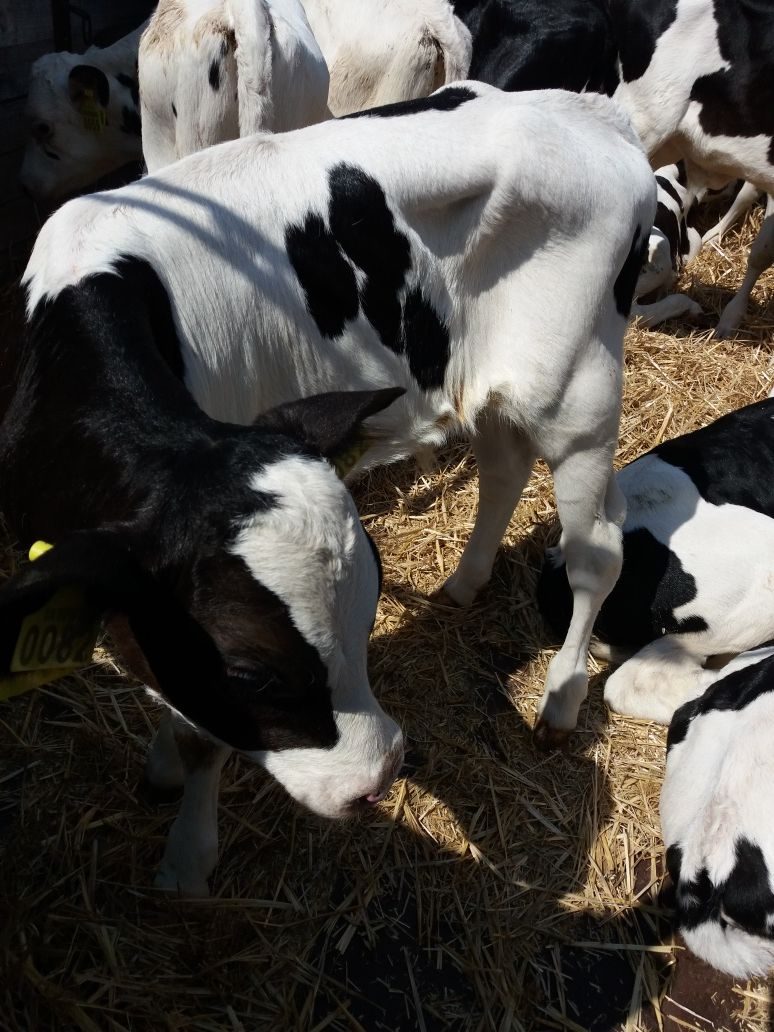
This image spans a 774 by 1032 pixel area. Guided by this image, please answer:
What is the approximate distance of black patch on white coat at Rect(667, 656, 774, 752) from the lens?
9.32ft

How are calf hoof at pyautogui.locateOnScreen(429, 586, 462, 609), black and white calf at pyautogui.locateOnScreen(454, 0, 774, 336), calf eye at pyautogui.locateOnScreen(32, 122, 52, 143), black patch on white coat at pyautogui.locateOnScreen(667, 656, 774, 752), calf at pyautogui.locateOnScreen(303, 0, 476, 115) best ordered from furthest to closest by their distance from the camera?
calf eye at pyautogui.locateOnScreen(32, 122, 52, 143)
black and white calf at pyautogui.locateOnScreen(454, 0, 774, 336)
calf at pyautogui.locateOnScreen(303, 0, 476, 115)
calf hoof at pyautogui.locateOnScreen(429, 586, 462, 609)
black patch on white coat at pyautogui.locateOnScreen(667, 656, 774, 752)

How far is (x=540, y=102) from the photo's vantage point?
8.90 feet

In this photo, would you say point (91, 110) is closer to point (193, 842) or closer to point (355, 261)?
point (355, 261)

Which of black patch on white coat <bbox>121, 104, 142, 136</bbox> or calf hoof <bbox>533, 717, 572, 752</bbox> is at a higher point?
black patch on white coat <bbox>121, 104, 142, 136</bbox>

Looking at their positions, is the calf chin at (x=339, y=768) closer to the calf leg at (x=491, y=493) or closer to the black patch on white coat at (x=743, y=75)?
the calf leg at (x=491, y=493)

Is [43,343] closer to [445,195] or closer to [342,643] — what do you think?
[342,643]

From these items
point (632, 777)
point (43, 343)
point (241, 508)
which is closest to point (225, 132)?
point (43, 343)

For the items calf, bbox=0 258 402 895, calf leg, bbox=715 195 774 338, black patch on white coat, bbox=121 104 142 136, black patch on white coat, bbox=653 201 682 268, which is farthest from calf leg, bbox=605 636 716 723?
black patch on white coat, bbox=121 104 142 136

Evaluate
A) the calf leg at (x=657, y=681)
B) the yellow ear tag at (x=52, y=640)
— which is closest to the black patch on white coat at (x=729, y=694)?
the calf leg at (x=657, y=681)

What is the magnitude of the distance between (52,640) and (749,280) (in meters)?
5.44

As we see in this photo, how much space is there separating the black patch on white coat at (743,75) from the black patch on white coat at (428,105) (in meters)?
3.11

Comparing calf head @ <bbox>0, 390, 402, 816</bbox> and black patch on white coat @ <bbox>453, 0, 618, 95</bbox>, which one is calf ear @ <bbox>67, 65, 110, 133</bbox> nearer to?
black patch on white coat @ <bbox>453, 0, 618, 95</bbox>

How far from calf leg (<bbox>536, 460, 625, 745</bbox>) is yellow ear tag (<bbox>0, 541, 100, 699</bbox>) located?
173 cm

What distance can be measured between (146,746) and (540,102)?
7.51ft
